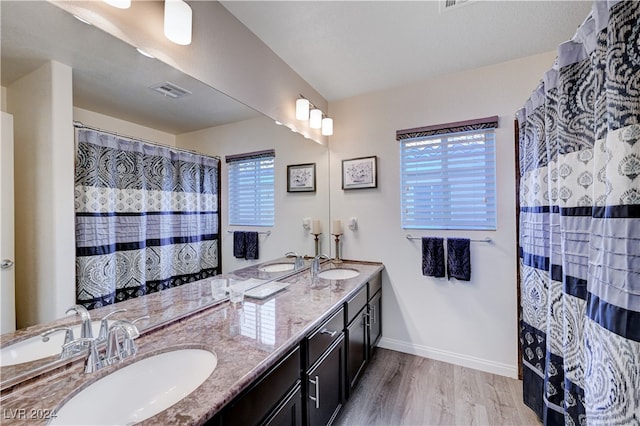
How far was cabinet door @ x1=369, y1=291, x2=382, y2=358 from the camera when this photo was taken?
2260mm

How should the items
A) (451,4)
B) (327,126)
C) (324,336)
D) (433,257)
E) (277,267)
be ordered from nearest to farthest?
(324,336) → (451,4) → (277,267) → (433,257) → (327,126)

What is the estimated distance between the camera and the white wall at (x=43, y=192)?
2.57 feet

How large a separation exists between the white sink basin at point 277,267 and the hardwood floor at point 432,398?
1.04 m

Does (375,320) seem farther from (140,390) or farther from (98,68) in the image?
(98,68)

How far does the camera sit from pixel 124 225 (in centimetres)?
105

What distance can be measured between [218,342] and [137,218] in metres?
0.61

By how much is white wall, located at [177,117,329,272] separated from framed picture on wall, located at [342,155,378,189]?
209mm

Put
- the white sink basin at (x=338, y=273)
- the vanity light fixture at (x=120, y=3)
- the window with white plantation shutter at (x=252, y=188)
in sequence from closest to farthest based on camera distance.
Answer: the vanity light fixture at (x=120, y=3) < the window with white plantation shutter at (x=252, y=188) < the white sink basin at (x=338, y=273)

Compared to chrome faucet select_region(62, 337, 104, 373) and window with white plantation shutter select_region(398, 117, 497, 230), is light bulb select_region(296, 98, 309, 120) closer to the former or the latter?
window with white plantation shutter select_region(398, 117, 497, 230)

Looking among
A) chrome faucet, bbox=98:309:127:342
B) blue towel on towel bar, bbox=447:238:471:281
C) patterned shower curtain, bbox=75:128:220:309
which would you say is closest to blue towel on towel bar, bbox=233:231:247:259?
patterned shower curtain, bbox=75:128:220:309

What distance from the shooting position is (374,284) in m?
2.39

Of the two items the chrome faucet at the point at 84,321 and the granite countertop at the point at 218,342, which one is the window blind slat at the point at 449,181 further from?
the chrome faucet at the point at 84,321

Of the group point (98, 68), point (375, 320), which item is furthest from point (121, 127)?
point (375, 320)

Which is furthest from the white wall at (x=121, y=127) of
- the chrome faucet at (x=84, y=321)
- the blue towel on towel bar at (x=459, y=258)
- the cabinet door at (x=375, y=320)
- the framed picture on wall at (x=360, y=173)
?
the blue towel on towel bar at (x=459, y=258)
